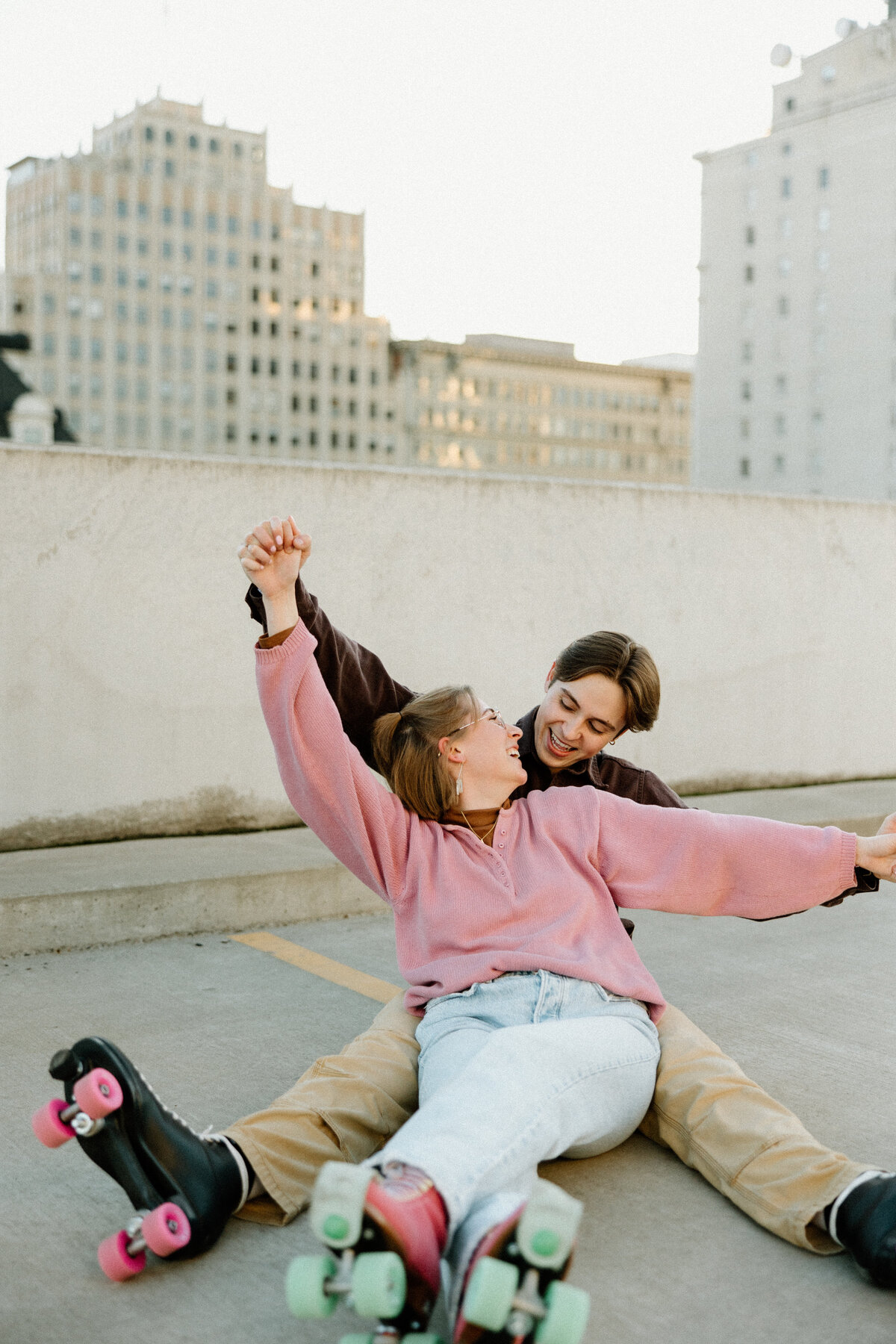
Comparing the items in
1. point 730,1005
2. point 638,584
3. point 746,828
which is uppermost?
point 638,584

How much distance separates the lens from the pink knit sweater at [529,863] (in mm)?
2674

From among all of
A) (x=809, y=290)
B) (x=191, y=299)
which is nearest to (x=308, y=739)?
(x=809, y=290)

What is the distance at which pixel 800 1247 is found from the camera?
7.95 ft

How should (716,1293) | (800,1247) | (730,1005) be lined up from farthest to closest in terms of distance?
1. (730,1005)
2. (800,1247)
3. (716,1293)

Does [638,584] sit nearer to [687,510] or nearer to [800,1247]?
[687,510]

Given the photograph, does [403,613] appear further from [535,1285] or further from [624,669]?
[535,1285]

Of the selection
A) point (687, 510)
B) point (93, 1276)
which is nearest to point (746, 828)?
point (93, 1276)

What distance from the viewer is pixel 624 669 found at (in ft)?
10.5

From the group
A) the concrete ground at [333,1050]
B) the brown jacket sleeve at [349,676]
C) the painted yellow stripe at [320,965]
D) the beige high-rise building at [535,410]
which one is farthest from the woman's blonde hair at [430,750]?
the beige high-rise building at [535,410]

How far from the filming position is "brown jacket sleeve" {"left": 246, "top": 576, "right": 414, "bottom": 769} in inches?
119

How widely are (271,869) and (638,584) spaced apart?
2842 mm

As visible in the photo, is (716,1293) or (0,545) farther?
(0,545)

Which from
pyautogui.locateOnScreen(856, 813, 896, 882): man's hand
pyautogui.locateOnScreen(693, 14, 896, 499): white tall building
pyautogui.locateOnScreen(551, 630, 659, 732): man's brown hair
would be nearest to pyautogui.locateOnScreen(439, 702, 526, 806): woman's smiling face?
pyautogui.locateOnScreen(551, 630, 659, 732): man's brown hair

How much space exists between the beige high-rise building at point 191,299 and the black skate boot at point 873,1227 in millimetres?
128846
